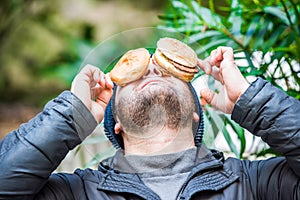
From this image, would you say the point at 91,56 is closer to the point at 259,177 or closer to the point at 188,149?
the point at 188,149

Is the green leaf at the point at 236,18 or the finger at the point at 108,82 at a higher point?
the finger at the point at 108,82

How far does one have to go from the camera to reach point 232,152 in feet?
4.28

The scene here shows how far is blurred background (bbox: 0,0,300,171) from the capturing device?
4.09ft

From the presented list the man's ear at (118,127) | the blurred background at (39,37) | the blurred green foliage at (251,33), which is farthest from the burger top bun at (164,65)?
the blurred background at (39,37)

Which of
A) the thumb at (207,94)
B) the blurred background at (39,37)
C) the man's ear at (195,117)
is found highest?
the thumb at (207,94)

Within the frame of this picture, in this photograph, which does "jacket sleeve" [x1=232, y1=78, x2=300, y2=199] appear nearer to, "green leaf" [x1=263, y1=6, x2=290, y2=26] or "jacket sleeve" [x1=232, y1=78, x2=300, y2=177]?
"jacket sleeve" [x1=232, y1=78, x2=300, y2=177]

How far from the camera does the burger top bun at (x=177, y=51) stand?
94cm

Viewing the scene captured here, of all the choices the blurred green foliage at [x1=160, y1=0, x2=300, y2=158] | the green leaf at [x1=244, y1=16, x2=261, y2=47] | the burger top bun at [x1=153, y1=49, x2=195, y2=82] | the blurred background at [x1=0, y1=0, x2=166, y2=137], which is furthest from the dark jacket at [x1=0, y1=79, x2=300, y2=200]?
the blurred background at [x1=0, y1=0, x2=166, y2=137]

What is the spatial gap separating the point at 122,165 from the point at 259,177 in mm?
204

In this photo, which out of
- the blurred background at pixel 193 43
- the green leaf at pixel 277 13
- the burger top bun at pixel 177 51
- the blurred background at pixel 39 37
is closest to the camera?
the burger top bun at pixel 177 51

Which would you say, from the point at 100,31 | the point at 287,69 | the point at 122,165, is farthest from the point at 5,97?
the point at 122,165

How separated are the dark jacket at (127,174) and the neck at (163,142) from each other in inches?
1.9

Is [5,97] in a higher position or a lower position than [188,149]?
lower

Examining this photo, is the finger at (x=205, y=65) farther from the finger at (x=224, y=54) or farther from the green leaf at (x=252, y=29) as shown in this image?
the green leaf at (x=252, y=29)
